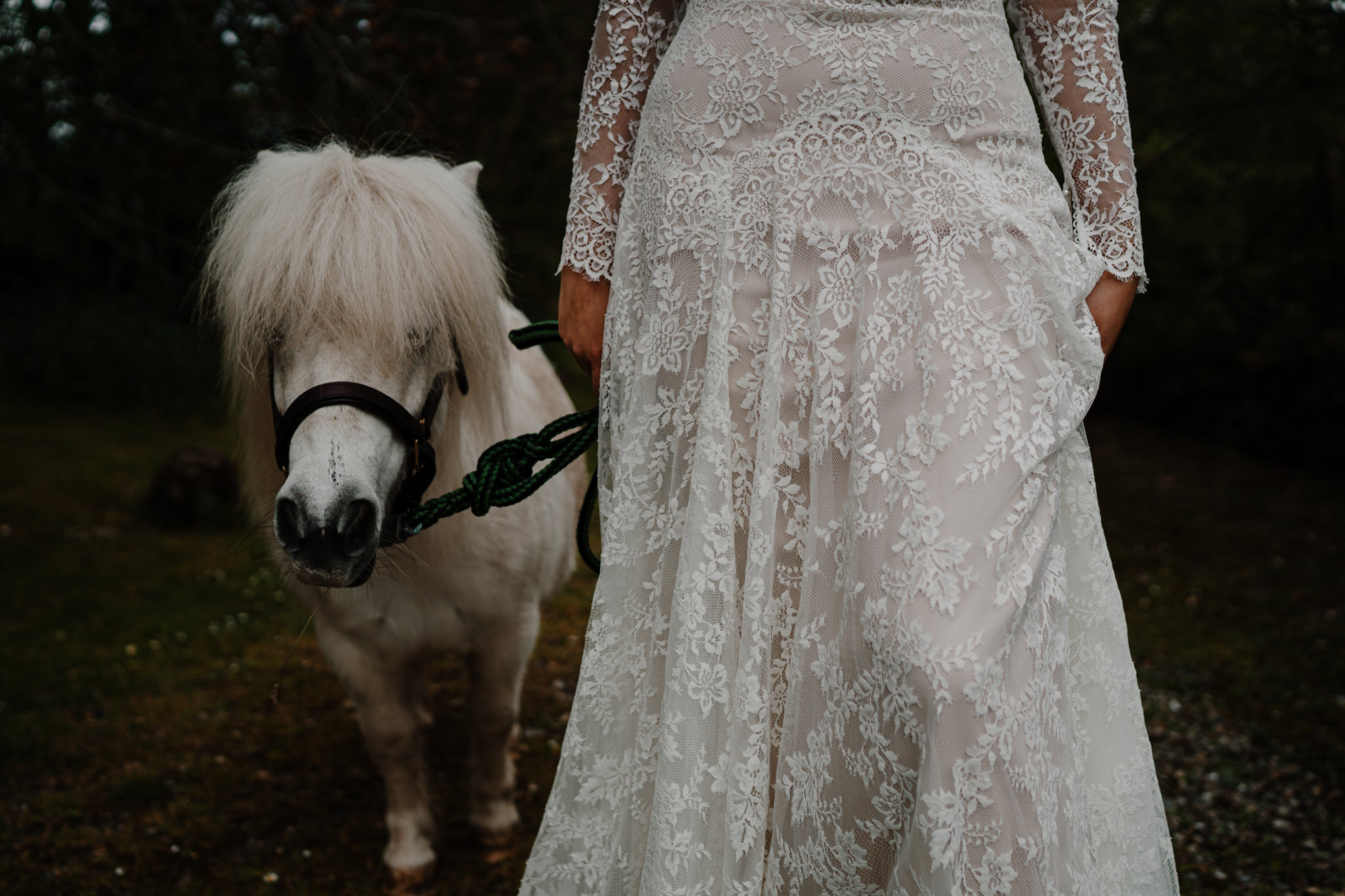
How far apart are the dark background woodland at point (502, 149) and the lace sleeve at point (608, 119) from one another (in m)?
2.92

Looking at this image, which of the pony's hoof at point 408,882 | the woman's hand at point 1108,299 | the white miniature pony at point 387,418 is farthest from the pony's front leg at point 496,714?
the woman's hand at point 1108,299

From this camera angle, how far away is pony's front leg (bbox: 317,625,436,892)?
2484mm

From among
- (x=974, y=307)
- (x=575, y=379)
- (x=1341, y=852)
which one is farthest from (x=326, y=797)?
(x=575, y=379)

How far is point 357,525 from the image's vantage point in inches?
65.4

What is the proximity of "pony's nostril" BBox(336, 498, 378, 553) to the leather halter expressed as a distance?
Result: 0.60ft

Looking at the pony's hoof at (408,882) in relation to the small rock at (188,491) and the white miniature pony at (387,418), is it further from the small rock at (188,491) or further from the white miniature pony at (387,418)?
the small rock at (188,491)

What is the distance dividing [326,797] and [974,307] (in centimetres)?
282

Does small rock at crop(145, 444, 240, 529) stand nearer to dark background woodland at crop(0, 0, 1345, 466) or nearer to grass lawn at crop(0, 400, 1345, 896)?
grass lawn at crop(0, 400, 1345, 896)

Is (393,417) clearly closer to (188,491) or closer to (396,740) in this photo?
(396,740)

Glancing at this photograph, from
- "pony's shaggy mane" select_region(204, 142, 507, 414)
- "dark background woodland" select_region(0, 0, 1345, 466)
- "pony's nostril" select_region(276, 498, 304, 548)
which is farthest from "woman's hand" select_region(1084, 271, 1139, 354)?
"dark background woodland" select_region(0, 0, 1345, 466)

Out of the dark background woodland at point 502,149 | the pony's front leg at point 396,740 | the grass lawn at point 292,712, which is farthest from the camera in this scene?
the dark background woodland at point 502,149

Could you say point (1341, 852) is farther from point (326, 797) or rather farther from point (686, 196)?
point (326, 797)

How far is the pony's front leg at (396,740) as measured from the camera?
2.48m

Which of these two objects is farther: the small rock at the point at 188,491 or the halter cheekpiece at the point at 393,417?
the small rock at the point at 188,491
